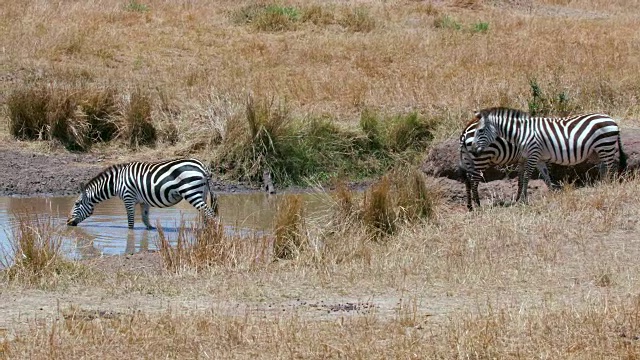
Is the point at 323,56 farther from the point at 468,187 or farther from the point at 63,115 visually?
the point at 468,187

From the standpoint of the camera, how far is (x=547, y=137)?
14.6 metres

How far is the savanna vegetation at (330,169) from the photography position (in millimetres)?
7477

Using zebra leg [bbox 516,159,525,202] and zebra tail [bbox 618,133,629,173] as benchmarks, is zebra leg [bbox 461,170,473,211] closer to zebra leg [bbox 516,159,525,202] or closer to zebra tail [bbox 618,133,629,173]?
zebra leg [bbox 516,159,525,202]

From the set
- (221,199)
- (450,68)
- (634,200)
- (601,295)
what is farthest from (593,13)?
(601,295)

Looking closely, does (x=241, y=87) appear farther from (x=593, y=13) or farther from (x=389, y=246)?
(x=593, y=13)

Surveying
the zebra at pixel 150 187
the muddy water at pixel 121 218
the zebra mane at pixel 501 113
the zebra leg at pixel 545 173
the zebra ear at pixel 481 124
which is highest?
the zebra mane at pixel 501 113

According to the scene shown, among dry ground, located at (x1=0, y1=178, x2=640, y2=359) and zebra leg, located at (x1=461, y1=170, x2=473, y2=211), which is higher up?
dry ground, located at (x1=0, y1=178, x2=640, y2=359)

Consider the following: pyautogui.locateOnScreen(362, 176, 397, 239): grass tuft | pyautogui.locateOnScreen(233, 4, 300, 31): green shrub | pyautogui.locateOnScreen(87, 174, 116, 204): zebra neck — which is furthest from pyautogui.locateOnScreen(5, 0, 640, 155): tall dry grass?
pyautogui.locateOnScreen(362, 176, 397, 239): grass tuft

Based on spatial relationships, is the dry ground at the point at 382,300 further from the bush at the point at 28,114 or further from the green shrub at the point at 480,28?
the green shrub at the point at 480,28

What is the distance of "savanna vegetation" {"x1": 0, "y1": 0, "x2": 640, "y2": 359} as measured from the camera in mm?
7477

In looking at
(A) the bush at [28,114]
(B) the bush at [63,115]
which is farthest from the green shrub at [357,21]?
(A) the bush at [28,114]

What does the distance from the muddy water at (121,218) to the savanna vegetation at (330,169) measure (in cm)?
82

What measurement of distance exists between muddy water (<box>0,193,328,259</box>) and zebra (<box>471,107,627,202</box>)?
2.39 m

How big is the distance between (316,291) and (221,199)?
8200 mm
